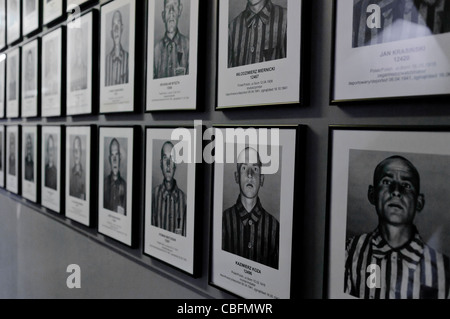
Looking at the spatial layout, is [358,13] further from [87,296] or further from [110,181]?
[87,296]

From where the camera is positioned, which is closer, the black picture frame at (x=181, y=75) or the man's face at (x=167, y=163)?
the black picture frame at (x=181, y=75)

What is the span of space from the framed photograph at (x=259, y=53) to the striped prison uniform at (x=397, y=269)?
296 mm

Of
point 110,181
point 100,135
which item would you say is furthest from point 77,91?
point 110,181

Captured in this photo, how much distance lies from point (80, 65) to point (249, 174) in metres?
0.95

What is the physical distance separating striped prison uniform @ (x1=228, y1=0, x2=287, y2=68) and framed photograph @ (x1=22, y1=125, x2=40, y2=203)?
1.33 m

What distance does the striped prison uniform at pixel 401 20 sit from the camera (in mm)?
596

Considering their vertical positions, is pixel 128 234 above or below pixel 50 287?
above

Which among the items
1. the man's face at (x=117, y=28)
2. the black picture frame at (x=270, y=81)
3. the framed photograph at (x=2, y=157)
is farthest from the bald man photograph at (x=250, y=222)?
the framed photograph at (x=2, y=157)

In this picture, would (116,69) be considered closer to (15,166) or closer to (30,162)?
(30,162)

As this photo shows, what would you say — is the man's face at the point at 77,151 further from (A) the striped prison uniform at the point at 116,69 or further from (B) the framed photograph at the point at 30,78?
(B) the framed photograph at the point at 30,78

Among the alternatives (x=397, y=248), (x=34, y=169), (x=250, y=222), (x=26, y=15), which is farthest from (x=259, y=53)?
(x=26, y=15)

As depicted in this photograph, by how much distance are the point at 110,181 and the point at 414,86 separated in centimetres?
103
